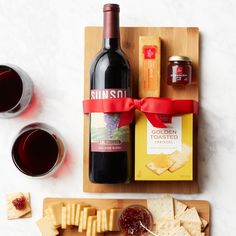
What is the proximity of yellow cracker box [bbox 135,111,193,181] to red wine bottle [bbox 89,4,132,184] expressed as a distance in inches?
1.4

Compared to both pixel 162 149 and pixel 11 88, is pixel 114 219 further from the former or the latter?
pixel 11 88

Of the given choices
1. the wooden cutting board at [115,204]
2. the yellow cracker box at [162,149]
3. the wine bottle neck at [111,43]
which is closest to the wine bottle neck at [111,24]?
the wine bottle neck at [111,43]

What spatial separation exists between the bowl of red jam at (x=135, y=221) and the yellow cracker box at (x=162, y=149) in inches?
3.7

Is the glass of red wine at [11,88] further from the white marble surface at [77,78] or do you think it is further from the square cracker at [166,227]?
the square cracker at [166,227]

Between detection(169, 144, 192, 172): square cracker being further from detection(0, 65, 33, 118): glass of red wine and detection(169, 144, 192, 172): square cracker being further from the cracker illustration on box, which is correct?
detection(0, 65, 33, 118): glass of red wine

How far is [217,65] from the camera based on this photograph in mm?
1470

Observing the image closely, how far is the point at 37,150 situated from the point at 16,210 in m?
0.20

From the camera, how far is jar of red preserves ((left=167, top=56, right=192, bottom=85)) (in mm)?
1389

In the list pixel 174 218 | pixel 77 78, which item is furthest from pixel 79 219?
pixel 77 78

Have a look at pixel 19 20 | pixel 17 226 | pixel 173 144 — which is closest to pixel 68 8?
pixel 19 20

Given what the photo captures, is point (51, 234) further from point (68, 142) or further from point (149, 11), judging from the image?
point (149, 11)

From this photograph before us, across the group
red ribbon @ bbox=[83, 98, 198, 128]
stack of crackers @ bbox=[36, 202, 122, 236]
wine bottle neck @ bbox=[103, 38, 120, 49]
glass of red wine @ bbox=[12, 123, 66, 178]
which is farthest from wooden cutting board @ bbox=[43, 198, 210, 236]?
wine bottle neck @ bbox=[103, 38, 120, 49]

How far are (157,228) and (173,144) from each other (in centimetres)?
22

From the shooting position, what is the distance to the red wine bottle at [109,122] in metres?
1.36
